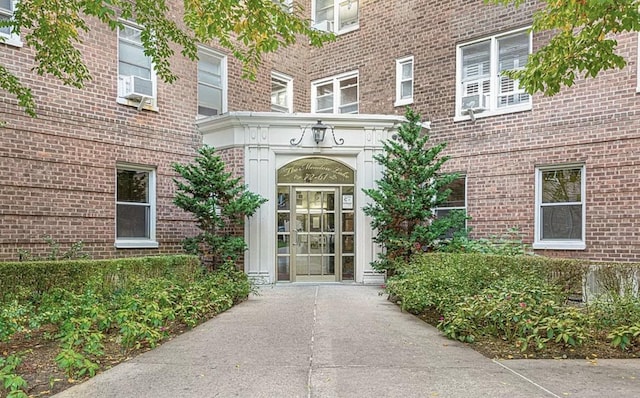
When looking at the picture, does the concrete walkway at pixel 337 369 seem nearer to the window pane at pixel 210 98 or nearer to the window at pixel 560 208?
the window at pixel 560 208

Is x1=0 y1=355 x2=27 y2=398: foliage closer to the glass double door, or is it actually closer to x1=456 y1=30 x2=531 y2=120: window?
the glass double door

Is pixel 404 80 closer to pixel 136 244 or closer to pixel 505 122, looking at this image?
pixel 505 122

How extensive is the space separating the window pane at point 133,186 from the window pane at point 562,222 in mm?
8962

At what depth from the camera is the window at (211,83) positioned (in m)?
12.1

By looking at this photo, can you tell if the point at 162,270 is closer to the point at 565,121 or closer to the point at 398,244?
the point at 398,244

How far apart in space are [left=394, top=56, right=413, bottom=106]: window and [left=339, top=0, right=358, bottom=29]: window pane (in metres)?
2.30

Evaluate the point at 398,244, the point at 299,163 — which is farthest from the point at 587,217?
the point at 299,163

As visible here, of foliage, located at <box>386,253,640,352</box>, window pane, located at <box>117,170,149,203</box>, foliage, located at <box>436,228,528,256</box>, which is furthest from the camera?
window pane, located at <box>117,170,149,203</box>

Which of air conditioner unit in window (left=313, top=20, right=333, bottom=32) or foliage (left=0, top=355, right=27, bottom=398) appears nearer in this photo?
foliage (left=0, top=355, right=27, bottom=398)

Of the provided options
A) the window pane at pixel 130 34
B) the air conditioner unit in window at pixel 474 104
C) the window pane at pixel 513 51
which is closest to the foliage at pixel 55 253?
the window pane at pixel 130 34

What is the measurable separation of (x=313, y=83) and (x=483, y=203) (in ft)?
22.2

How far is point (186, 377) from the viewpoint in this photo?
4270mm

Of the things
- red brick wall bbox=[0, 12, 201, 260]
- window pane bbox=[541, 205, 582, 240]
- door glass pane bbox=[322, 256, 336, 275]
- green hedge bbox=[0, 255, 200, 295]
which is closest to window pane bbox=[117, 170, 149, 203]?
red brick wall bbox=[0, 12, 201, 260]

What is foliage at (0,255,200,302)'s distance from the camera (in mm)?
6953
